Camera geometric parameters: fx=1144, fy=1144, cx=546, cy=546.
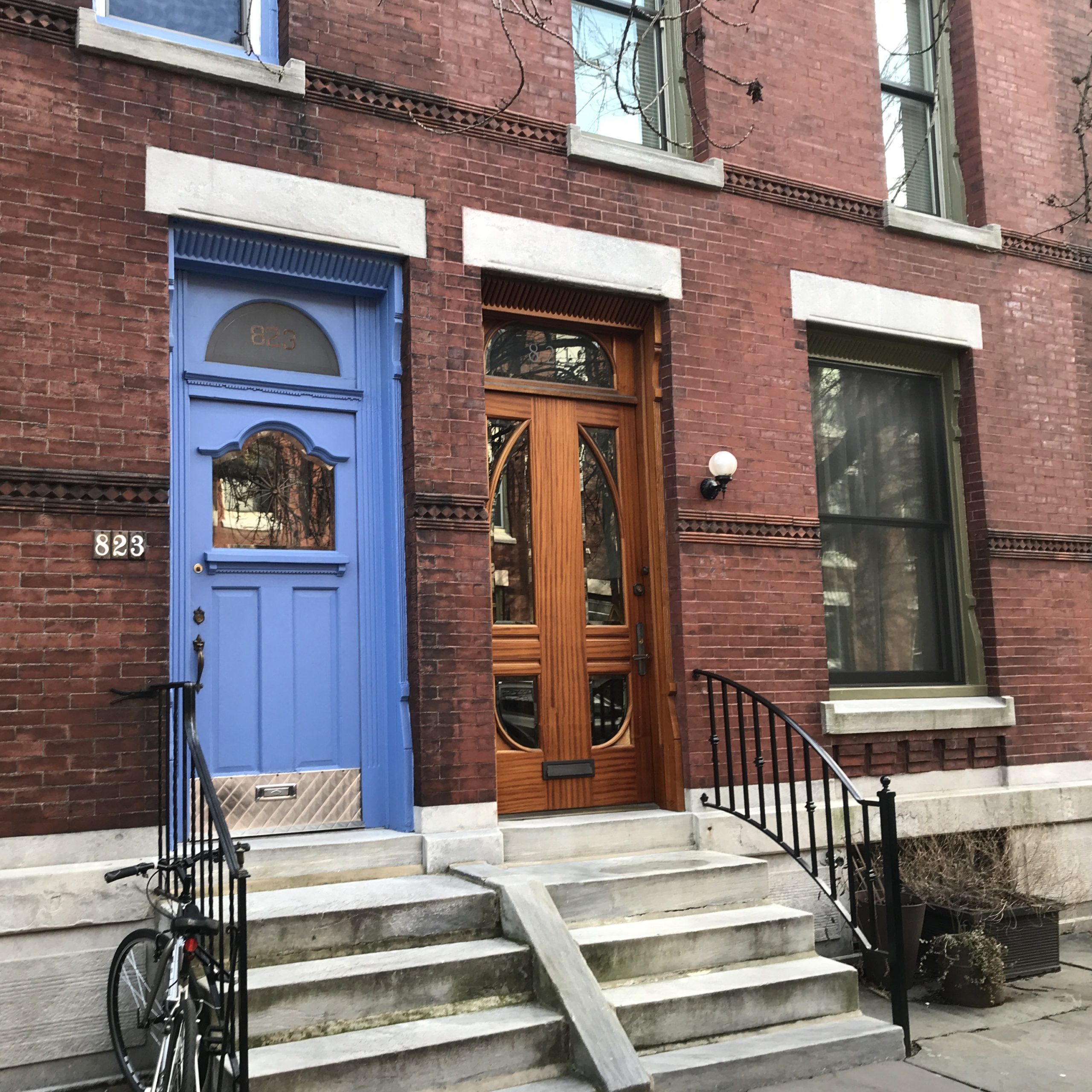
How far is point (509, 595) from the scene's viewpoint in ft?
22.5

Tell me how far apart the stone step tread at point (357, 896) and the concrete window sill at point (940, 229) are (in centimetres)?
548

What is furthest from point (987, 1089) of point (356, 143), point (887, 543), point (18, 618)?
point (356, 143)

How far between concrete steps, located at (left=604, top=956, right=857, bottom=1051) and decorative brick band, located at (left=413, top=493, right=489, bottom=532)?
8.23ft

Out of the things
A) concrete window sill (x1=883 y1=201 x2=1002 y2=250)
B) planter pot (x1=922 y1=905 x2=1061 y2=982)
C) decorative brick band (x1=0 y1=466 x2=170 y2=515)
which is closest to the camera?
decorative brick band (x1=0 y1=466 x2=170 y2=515)

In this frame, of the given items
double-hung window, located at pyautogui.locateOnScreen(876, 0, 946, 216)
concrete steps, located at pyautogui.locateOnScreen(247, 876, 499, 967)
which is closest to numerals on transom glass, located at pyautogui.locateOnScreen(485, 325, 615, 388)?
double-hung window, located at pyautogui.locateOnScreen(876, 0, 946, 216)

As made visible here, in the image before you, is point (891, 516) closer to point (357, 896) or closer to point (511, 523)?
point (511, 523)

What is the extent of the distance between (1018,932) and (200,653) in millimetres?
4985

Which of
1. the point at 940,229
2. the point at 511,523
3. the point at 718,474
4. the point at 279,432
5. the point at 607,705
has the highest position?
the point at 940,229

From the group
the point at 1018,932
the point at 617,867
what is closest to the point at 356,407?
the point at 617,867

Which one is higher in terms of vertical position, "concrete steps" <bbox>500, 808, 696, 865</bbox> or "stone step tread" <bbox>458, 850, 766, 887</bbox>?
"concrete steps" <bbox>500, 808, 696, 865</bbox>

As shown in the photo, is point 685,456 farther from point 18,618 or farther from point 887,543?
point 18,618

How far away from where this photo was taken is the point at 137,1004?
4.99 meters

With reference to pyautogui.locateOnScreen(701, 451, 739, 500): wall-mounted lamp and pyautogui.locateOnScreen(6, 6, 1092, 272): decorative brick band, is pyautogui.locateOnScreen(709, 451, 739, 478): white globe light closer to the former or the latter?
pyautogui.locateOnScreen(701, 451, 739, 500): wall-mounted lamp

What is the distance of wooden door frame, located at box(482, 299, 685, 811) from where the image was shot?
6.96 metres
